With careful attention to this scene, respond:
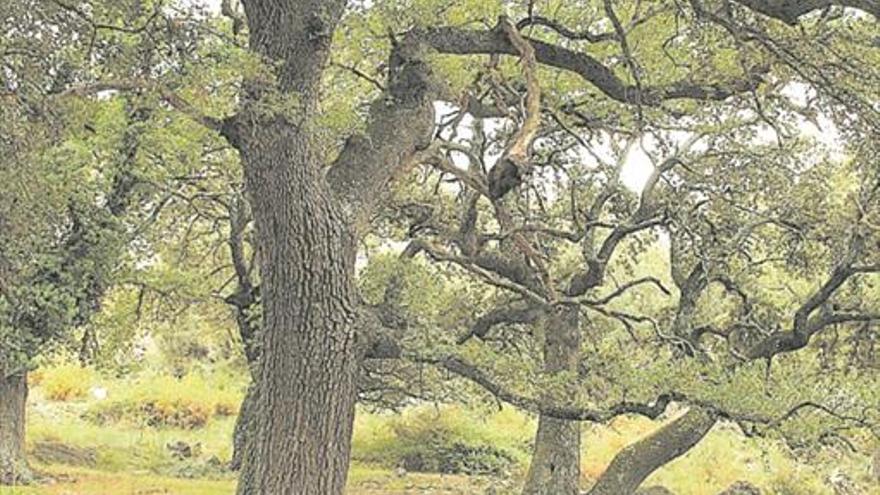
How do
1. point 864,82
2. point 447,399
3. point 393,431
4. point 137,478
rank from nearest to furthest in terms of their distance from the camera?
point 864,82
point 447,399
point 137,478
point 393,431

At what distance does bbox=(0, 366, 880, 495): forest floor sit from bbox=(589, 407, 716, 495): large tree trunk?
2.54 metres

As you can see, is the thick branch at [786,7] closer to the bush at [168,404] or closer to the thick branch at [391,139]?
the thick branch at [391,139]

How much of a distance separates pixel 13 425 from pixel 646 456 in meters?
6.96

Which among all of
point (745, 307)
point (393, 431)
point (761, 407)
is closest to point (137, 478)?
point (393, 431)

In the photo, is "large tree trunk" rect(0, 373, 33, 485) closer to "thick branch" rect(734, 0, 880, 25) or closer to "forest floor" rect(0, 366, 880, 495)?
"forest floor" rect(0, 366, 880, 495)

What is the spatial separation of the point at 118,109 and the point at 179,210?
335cm

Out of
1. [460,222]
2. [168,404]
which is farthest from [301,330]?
[168,404]

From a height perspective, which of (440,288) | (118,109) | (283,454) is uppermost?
(118,109)

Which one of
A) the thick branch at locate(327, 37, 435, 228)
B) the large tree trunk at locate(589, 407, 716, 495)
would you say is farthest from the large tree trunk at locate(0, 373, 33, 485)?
the thick branch at locate(327, 37, 435, 228)

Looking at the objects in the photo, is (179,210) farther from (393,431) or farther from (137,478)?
(393,431)

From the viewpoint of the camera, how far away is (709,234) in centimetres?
912

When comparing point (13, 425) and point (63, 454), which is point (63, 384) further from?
point (13, 425)

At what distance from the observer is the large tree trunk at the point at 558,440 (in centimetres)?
968

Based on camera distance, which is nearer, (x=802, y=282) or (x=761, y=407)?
(x=761, y=407)
